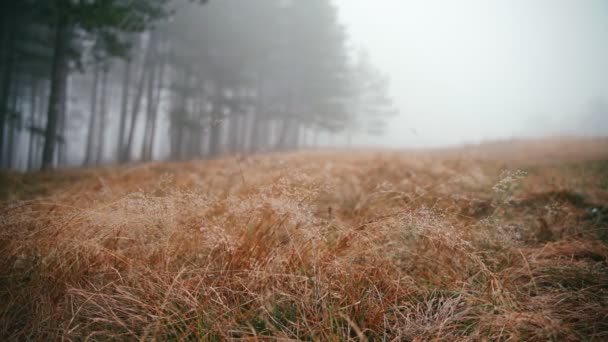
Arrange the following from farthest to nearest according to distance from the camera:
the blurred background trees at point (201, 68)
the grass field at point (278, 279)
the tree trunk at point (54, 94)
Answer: the blurred background trees at point (201, 68)
the tree trunk at point (54, 94)
the grass field at point (278, 279)

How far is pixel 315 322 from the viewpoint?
1.08m

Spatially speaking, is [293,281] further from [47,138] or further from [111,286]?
[47,138]

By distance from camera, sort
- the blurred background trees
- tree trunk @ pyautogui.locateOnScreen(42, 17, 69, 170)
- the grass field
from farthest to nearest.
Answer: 1. the blurred background trees
2. tree trunk @ pyautogui.locateOnScreen(42, 17, 69, 170)
3. the grass field

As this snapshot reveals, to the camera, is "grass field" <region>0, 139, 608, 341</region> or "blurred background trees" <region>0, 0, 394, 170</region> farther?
"blurred background trees" <region>0, 0, 394, 170</region>

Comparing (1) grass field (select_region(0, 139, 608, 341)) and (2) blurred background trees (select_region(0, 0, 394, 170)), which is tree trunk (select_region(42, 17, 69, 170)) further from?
(1) grass field (select_region(0, 139, 608, 341))

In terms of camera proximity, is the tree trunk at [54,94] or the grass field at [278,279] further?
the tree trunk at [54,94]

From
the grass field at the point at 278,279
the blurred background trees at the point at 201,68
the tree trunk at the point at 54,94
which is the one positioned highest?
the blurred background trees at the point at 201,68

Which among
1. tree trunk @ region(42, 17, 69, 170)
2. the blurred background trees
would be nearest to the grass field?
tree trunk @ region(42, 17, 69, 170)

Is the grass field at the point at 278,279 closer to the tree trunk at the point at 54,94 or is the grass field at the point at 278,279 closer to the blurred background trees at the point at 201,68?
the tree trunk at the point at 54,94

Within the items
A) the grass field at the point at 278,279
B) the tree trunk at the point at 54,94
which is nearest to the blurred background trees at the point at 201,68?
the tree trunk at the point at 54,94

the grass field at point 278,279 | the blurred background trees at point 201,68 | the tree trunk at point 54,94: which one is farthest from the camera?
the blurred background trees at point 201,68

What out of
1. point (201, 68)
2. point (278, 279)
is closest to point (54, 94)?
point (201, 68)

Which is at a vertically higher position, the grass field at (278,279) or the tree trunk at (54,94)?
the tree trunk at (54,94)

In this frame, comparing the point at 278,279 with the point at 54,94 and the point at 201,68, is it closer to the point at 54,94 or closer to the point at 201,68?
the point at 54,94
